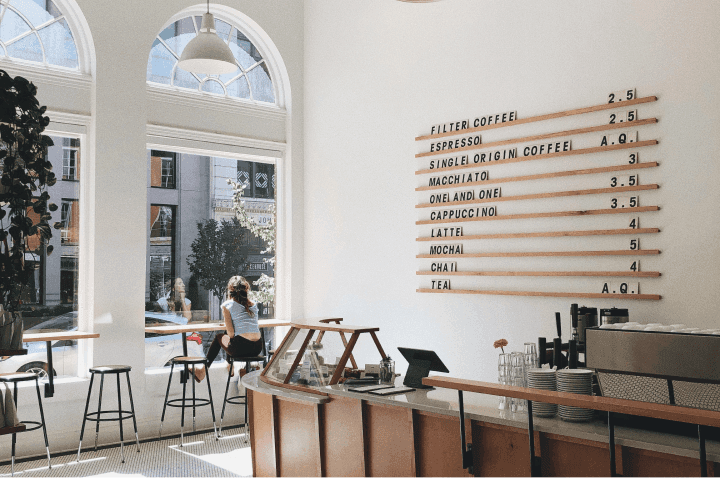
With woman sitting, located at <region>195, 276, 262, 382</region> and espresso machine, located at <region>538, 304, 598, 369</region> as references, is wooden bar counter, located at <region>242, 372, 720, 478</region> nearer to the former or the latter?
espresso machine, located at <region>538, 304, 598, 369</region>

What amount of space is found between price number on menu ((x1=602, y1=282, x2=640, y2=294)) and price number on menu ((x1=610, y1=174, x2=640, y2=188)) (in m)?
0.65

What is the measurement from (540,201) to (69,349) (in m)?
4.22

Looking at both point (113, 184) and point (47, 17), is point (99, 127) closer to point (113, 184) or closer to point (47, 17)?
point (113, 184)

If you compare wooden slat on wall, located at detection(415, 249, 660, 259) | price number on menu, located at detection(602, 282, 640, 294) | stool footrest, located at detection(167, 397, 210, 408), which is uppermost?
wooden slat on wall, located at detection(415, 249, 660, 259)

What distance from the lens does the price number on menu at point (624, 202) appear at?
14.2 feet

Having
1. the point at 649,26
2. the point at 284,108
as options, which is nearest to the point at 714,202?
the point at 649,26

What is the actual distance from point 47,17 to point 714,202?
5535 mm

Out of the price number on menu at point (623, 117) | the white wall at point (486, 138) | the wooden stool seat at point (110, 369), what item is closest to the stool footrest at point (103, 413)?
the wooden stool seat at point (110, 369)

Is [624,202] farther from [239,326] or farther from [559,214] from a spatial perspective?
[239,326]

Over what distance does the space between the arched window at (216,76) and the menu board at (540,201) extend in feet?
7.29

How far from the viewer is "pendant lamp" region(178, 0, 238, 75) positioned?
17.0 feet

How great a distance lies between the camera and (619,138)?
4.43m

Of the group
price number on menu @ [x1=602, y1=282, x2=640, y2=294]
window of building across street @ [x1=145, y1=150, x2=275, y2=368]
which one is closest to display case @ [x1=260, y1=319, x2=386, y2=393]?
price number on menu @ [x1=602, y1=282, x2=640, y2=294]

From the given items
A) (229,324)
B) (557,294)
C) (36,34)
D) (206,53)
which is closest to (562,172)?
(557,294)
